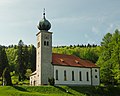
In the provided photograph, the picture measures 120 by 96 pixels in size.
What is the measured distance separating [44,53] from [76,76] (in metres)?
8.93

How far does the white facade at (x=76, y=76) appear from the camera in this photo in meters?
53.8

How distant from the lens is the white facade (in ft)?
176

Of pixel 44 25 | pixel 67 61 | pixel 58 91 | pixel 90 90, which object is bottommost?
pixel 90 90

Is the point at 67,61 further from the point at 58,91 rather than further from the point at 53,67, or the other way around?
the point at 58,91

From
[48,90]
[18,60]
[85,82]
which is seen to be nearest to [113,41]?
[85,82]

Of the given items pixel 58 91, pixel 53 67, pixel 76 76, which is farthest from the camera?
pixel 76 76

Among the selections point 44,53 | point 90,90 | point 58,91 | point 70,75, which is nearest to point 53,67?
point 44,53

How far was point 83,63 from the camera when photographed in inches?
2362

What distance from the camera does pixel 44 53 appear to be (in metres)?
52.9

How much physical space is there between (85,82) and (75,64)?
14.6ft

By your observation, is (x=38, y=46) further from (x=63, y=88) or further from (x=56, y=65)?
(x=63, y=88)

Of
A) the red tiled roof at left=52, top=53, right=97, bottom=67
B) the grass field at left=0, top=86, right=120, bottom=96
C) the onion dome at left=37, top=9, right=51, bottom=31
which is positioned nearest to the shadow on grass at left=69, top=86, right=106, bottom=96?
the grass field at left=0, top=86, right=120, bottom=96

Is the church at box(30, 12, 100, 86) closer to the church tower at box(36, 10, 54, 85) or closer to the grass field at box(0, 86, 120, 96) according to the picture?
the church tower at box(36, 10, 54, 85)

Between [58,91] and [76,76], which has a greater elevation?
[76,76]
